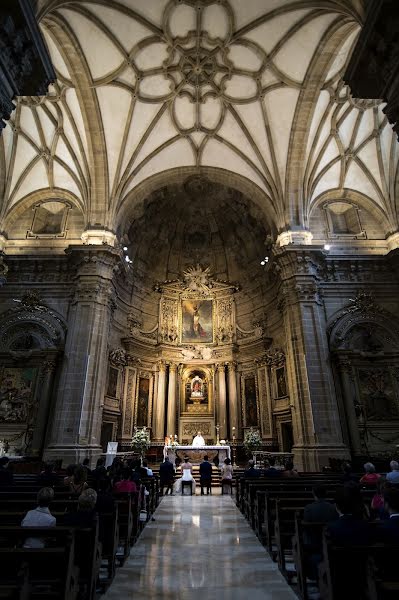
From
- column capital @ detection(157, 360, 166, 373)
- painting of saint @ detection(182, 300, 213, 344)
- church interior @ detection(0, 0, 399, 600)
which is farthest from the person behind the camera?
painting of saint @ detection(182, 300, 213, 344)

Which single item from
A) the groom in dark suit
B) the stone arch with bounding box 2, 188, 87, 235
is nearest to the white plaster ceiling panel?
the stone arch with bounding box 2, 188, 87, 235

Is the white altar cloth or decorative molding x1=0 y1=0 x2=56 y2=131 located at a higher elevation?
decorative molding x1=0 y1=0 x2=56 y2=131

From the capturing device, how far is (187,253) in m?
24.5

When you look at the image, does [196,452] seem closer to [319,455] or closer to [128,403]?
[128,403]

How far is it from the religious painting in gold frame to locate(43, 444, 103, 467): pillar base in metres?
10.4

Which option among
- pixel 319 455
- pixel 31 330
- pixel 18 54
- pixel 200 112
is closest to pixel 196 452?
pixel 319 455

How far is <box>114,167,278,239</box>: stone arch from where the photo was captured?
759 inches

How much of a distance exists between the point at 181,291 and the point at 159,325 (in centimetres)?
282

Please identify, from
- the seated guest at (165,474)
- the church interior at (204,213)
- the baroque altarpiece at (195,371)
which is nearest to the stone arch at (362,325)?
the church interior at (204,213)

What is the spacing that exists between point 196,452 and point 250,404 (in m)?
4.54

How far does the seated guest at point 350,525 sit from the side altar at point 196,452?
1390 cm

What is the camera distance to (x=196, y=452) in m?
18.0

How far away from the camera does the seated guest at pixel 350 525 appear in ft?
10.5

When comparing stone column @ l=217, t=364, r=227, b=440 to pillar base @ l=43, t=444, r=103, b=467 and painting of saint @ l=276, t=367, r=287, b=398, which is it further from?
pillar base @ l=43, t=444, r=103, b=467
